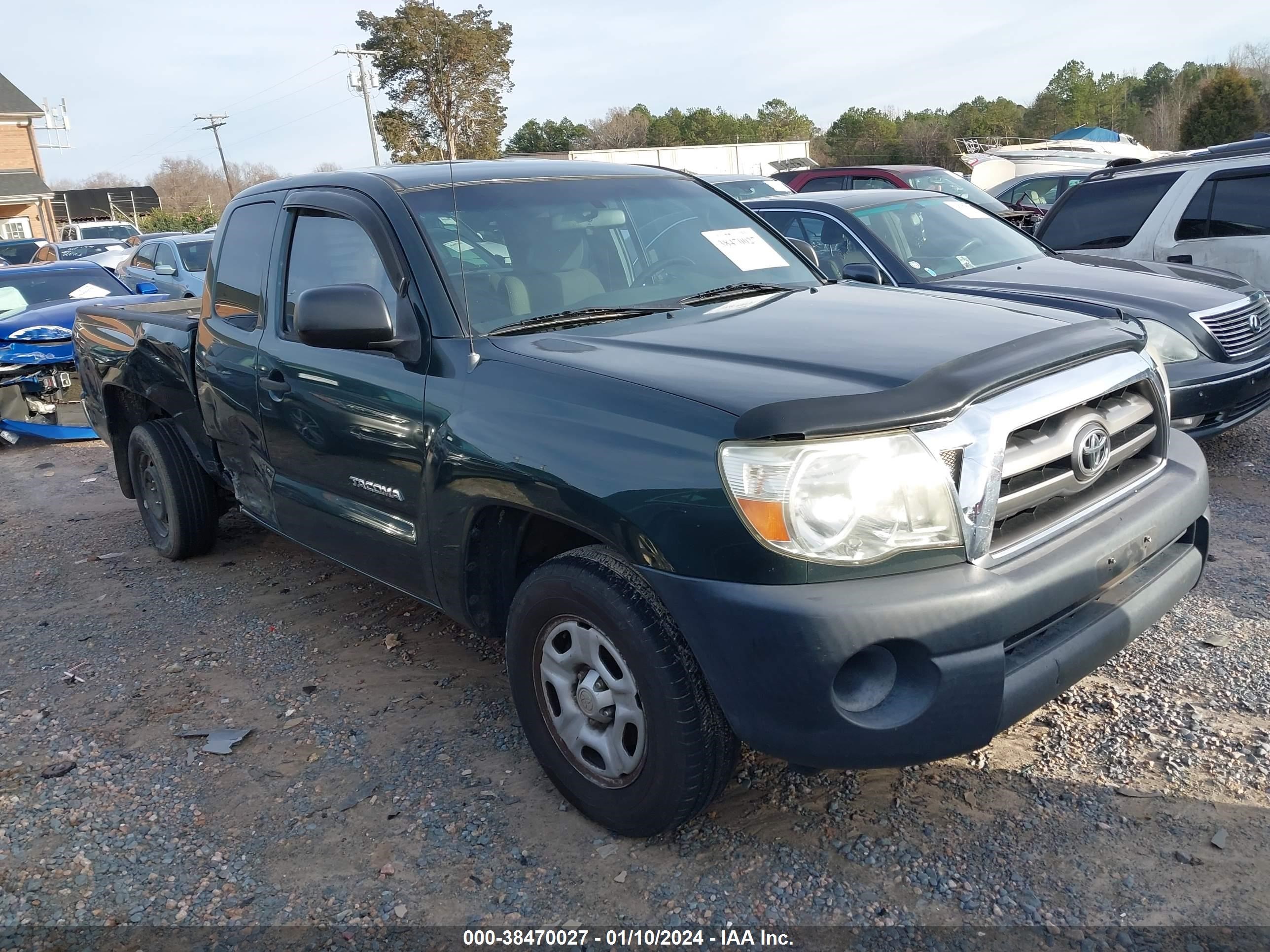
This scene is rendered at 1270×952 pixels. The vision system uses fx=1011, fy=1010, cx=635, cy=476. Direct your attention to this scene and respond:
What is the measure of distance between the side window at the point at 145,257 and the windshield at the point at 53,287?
14.9 feet

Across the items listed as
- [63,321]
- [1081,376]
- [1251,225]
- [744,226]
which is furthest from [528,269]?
[63,321]

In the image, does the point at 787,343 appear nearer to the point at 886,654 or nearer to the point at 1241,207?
the point at 886,654

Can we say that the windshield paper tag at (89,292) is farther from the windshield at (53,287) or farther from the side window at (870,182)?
the side window at (870,182)

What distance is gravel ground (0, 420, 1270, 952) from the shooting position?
8.09 feet

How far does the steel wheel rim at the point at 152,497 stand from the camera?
5.34m

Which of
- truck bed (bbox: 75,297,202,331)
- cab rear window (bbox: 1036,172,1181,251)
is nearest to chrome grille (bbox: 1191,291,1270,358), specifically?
cab rear window (bbox: 1036,172,1181,251)

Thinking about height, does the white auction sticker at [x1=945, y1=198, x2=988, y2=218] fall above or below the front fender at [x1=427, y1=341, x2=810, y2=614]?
above

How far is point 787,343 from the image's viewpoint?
277 cm

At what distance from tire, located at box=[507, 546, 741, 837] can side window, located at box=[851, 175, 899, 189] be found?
374 inches

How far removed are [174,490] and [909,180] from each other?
8.58 meters

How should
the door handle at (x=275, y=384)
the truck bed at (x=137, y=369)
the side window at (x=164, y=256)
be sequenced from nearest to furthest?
the door handle at (x=275, y=384) → the truck bed at (x=137, y=369) → the side window at (x=164, y=256)

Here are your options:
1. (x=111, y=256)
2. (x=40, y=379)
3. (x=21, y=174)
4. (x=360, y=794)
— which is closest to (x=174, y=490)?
(x=360, y=794)

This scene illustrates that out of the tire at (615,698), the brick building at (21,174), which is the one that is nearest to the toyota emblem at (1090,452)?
the tire at (615,698)

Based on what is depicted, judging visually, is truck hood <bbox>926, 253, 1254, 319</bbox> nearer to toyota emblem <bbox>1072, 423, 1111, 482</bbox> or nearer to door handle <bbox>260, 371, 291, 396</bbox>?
toyota emblem <bbox>1072, 423, 1111, 482</bbox>
